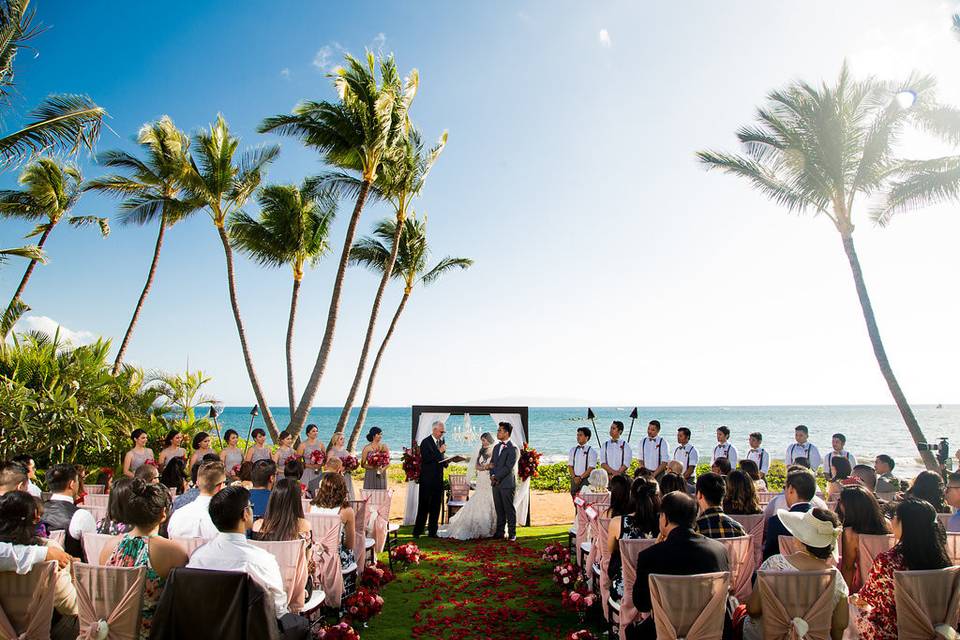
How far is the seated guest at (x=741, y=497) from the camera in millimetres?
5723

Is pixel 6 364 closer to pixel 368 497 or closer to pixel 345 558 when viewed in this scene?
pixel 368 497

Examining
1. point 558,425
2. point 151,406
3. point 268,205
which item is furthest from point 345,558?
point 558,425

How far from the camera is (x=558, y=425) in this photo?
76312 mm

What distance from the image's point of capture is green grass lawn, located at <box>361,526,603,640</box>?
5734 mm

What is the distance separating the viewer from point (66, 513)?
5020mm

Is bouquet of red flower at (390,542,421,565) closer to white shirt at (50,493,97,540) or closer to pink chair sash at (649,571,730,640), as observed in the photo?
white shirt at (50,493,97,540)

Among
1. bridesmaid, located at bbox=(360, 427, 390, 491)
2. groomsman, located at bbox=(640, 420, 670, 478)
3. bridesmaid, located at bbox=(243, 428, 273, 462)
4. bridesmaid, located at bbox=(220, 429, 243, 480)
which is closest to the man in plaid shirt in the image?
bridesmaid, located at bbox=(360, 427, 390, 491)

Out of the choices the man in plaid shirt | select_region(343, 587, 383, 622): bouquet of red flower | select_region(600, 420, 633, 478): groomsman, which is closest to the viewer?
the man in plaid shirt

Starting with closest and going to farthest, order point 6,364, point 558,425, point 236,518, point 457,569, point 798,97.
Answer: point 236,518 → point 457,569 → point 6,364 → point 798,97 → point 558,425

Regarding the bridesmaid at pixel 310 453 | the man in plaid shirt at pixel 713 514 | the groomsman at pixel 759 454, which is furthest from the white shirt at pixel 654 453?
the man in plaid shirt at pixel 713 514

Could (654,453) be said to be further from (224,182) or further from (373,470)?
(224,182)

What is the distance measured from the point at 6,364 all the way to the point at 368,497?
330 inches

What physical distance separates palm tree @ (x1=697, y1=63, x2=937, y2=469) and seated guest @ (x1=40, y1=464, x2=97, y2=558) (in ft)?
45.9

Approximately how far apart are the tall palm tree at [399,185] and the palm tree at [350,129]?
0.89 m
